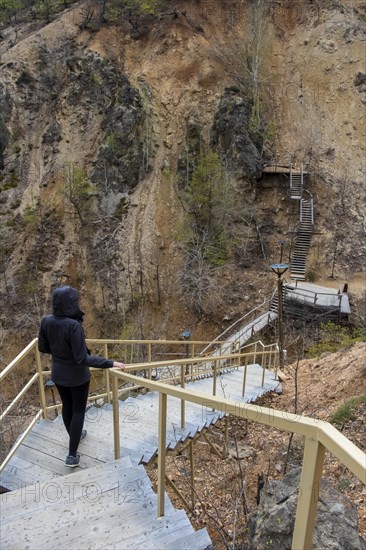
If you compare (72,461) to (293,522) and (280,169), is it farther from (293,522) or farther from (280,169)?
(280,169)

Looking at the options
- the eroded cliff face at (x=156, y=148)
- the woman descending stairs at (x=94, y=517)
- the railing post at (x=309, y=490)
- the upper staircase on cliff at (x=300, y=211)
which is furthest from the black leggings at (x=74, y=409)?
the upper staircase on cliff at (x=300, y=211)

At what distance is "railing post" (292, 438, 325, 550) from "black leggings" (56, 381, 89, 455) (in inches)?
92.3

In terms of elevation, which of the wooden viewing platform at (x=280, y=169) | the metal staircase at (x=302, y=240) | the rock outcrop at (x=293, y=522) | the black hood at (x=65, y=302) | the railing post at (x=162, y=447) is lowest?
the metal staircase at (x=302, y=240)

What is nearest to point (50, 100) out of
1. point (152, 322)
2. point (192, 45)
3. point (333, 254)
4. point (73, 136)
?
point (73, 136)

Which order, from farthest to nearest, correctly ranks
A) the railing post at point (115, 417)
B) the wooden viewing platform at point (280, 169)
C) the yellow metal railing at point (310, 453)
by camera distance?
the wooden viewing platform at point (280, 169)
the railing post at point (115, 417)
the yellow metal railing at point (310, 453)

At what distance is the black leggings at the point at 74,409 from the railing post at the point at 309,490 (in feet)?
7.70

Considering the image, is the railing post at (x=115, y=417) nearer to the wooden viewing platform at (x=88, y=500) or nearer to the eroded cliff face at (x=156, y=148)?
the wooden viewing platform at (x=88, y=500)

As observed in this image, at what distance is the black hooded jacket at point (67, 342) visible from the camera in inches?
136

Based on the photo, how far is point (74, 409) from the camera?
3701 mm

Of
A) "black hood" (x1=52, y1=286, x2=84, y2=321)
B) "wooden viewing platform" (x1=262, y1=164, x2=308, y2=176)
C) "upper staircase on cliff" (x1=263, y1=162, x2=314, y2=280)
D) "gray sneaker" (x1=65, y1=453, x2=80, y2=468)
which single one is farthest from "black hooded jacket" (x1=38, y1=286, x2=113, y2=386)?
"wooden viewing platform" (x1=262, y1=164, x2=308, y2=176)

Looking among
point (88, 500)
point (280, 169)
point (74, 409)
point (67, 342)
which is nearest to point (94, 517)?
point (88, 500)

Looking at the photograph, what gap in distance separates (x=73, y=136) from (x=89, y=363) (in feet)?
87.5

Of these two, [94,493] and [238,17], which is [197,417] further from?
[238,17]

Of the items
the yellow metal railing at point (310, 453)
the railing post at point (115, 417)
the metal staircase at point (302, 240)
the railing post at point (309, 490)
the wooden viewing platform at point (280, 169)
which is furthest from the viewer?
the wooden viewing platform at point (280, 169)
